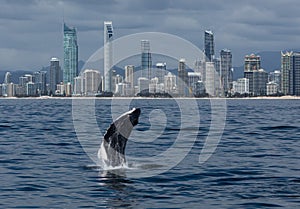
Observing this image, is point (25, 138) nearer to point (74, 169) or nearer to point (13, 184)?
point (74, 169)

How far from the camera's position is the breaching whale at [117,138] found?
20.6 m

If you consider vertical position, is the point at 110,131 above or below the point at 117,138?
above

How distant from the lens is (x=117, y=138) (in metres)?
21.6

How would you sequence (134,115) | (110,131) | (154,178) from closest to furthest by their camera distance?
(134,115), (110,131), (154,178)

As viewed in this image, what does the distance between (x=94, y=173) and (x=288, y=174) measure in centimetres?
702

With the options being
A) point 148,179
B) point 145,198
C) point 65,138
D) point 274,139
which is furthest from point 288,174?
point 65,138

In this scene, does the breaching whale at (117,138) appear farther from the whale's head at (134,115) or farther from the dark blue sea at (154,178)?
the dark blue sea at (154,178)

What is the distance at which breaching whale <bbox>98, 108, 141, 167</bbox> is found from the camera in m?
20.6

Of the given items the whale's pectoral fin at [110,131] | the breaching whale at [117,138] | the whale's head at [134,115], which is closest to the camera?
the whale's head at [134,115]

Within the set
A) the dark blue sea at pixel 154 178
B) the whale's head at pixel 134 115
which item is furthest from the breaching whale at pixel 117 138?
the dark blue sea at pixel 154 178

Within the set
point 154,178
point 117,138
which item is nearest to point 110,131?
point 117,138

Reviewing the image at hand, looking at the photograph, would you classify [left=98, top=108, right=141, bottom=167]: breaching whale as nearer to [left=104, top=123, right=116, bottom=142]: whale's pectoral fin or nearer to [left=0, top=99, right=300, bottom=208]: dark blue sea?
[left=104, top=123, right=116, bottom=142]: whale's pectoral fin

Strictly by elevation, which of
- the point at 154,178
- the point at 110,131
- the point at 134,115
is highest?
the point at 134,115

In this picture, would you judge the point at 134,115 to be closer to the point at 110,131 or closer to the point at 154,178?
the point at 110,131
